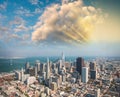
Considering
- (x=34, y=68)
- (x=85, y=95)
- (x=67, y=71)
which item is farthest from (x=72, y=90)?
(x=34, y=68)

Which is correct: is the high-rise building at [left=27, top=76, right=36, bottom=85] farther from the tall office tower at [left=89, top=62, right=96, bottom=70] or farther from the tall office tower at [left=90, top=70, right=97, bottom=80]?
the tall office tower at [left=89, top=62, right=96, bottom=70]

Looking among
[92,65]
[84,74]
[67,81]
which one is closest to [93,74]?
[84,74]

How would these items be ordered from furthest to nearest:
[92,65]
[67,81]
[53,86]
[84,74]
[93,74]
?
[92,65] < [84,74] < [93,74] < [67,81] < [53,86]

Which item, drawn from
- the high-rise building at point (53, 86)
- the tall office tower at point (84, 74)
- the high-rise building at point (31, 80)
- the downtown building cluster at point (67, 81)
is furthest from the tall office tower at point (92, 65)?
the high-rise building at point (31, 80)

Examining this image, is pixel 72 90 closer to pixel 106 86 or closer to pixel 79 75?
pixel 106 86

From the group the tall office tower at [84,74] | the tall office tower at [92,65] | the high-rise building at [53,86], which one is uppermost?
the tall office tower at [92,65]

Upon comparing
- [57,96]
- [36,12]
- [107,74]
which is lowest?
[57,96]

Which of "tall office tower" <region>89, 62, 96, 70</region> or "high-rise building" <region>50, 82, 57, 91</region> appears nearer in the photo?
"high-rise building" <region>50, 82, 57, 91</region>

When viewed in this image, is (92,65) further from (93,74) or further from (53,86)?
(53,86)

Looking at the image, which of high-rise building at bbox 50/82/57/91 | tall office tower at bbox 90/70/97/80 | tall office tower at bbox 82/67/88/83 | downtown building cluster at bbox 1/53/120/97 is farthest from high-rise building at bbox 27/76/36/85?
tall office tower at bbox 90/70/97/80

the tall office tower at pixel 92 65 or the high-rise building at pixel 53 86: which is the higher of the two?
the tall office tower at pixel 92 65

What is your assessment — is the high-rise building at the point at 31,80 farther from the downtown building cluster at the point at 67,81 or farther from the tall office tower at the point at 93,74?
the tall office tower at the point at 93,74
